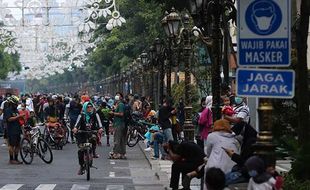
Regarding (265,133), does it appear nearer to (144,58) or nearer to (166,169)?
(166,169)

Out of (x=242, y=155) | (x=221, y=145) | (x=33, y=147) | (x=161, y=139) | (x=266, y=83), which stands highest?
(x=266, y=83)

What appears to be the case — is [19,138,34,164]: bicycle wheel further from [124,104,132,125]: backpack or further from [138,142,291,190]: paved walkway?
[138,142,291,190]: paved walkway

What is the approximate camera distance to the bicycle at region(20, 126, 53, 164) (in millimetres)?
26000

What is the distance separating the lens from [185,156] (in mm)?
14188

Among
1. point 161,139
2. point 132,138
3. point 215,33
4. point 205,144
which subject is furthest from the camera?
point 132,138

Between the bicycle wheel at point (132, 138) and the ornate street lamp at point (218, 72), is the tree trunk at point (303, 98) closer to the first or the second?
the ornate street lamp at point (218, 72)

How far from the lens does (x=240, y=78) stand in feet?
36.3

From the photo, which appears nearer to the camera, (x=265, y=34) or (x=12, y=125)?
(x=265, y=34)

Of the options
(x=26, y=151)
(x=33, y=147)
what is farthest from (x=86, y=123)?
(x=26, y=151)

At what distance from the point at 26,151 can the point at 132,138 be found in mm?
10024

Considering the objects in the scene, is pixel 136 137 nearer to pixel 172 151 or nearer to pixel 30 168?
pixel 30 168

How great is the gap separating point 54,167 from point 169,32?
501cm

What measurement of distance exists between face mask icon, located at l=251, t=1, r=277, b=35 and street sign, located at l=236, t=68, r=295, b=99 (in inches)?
19.2

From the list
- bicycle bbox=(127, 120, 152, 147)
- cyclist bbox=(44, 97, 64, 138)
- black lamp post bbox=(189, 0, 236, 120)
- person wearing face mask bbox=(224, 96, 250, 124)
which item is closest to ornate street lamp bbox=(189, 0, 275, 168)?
black lamp post bbox=(189, 0, 236, 120)
